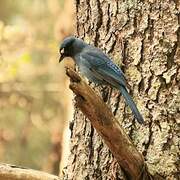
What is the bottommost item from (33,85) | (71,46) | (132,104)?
(132,104)

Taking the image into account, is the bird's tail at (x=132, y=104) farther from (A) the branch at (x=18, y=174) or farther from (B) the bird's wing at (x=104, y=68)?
(A) the branch at (x=18, y=174)

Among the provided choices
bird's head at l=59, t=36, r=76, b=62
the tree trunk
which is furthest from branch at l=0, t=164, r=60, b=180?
bird's head at l=59, t=36, r=76, b=62

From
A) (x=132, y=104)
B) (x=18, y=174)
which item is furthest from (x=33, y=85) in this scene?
(x=132, y=104)

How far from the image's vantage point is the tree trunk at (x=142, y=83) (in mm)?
3283

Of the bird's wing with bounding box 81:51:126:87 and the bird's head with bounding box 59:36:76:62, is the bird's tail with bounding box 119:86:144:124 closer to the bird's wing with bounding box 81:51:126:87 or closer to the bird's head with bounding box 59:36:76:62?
the bird's wing with bounding box 81:51:126:87

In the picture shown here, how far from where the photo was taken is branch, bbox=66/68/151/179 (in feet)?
8.61

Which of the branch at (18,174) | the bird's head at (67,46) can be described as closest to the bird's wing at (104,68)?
the bird's head at (67,46)

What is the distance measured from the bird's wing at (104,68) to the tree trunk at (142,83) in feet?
0.30

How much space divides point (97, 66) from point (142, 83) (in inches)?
11.2

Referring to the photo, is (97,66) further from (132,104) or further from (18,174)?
(18,174)

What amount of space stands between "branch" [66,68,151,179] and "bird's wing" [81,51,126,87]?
47 cm

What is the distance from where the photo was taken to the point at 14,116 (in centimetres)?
961

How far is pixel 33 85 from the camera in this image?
30.6ft

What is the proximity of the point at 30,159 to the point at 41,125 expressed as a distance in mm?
1227
